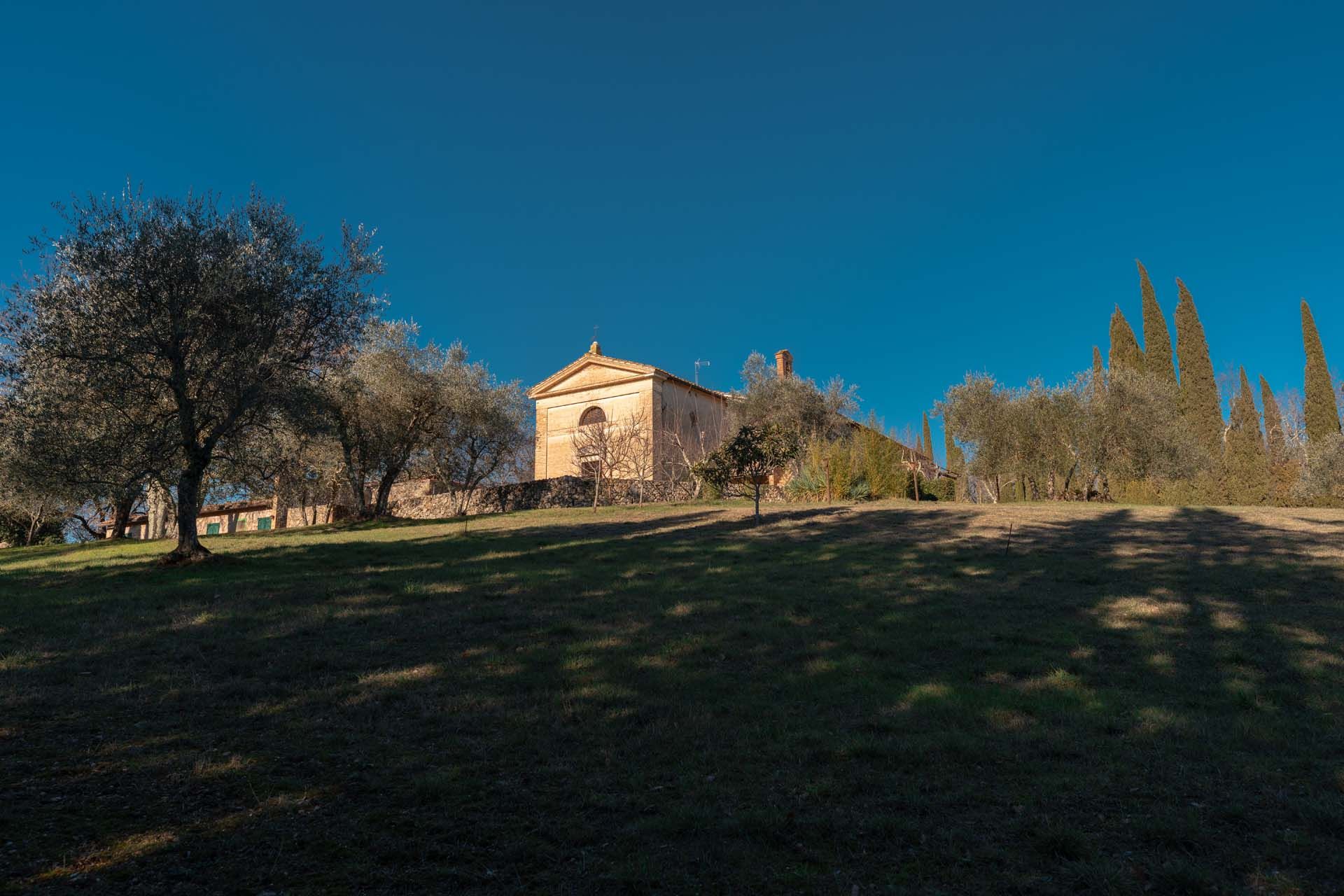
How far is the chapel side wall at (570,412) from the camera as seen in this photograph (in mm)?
43188

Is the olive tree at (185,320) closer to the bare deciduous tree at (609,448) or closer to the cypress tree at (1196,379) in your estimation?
the bare deciduous tree at (609,448)

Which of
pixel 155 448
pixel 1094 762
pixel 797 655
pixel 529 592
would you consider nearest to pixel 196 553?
pixel 155 448

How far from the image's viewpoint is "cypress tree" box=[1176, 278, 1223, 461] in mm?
42894

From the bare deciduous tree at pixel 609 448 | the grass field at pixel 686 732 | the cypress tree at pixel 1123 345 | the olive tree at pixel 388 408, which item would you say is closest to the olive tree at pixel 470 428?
the olive tree at pixel 388 408

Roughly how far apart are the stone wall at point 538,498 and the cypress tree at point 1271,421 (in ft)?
129

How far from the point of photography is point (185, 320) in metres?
14.5

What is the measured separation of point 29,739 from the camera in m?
5.48

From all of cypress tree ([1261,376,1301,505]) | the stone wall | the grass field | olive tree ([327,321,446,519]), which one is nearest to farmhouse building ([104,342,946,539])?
the stone wall

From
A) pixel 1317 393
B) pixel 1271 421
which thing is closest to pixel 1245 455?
pixel 1317 393

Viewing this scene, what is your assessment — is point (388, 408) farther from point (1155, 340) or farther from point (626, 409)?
point (1155, 340)

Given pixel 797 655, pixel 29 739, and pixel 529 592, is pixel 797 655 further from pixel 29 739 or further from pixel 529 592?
pixel 29 739

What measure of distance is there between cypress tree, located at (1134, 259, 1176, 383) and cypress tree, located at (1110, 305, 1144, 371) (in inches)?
23.1

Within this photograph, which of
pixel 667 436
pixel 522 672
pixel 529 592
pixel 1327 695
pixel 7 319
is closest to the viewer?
pixel 1327 695

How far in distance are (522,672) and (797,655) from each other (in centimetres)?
303
